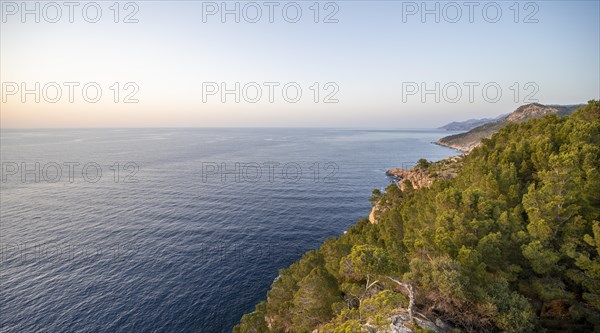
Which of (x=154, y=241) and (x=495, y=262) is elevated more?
(x=495, y=262)

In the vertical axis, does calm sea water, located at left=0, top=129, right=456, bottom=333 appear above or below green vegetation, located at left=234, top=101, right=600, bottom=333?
below

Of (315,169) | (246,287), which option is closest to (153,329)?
(246,287)

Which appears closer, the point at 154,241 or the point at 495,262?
the point at 495,262

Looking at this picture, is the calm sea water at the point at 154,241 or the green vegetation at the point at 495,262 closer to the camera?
the green vegetation at the point at 495,262

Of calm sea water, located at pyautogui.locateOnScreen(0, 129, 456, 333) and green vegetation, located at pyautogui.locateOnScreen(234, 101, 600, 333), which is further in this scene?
calm sea water, located at pyautogui.locateOnScreen(0, 129, 456, 333)

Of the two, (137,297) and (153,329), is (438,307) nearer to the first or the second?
(153,329)
